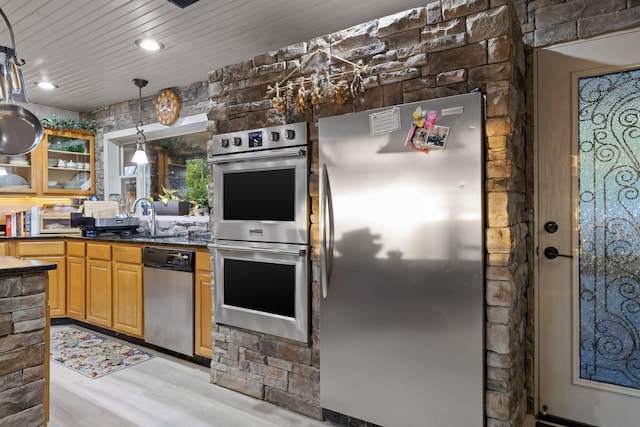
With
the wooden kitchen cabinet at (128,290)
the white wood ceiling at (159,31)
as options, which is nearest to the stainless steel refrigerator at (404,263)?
the white wood ceiling at (159,31)

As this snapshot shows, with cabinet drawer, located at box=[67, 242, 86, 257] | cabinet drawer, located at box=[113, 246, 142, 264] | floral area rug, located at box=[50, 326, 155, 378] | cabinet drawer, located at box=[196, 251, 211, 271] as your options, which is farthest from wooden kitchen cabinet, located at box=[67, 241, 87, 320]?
cabinet drawer, located at box=[196, 251, 211, 271]

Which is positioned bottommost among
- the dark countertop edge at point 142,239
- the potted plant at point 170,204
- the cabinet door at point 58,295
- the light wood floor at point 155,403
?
the light wood floor at point 155,403

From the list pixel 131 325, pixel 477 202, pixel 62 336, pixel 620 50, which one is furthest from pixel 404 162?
pixel 62 336

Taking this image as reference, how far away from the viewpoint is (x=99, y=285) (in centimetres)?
389

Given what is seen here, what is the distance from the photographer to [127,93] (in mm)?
4531

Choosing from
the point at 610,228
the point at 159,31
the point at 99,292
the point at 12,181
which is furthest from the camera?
the point at 12,181

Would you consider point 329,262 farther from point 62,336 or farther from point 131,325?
point 62,336

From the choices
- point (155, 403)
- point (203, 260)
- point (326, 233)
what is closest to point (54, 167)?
point (203, 260)

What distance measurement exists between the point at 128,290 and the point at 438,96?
3.07 meters

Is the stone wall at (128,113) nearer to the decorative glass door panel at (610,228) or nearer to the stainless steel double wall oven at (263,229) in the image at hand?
the stainless steel double wall oven at (263,229)

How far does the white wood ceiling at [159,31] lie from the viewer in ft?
8.48

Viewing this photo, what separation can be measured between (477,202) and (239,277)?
1.58 meters

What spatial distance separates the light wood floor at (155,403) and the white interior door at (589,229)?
56.4 inches

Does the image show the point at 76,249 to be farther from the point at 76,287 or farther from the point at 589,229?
the point at 589,229
